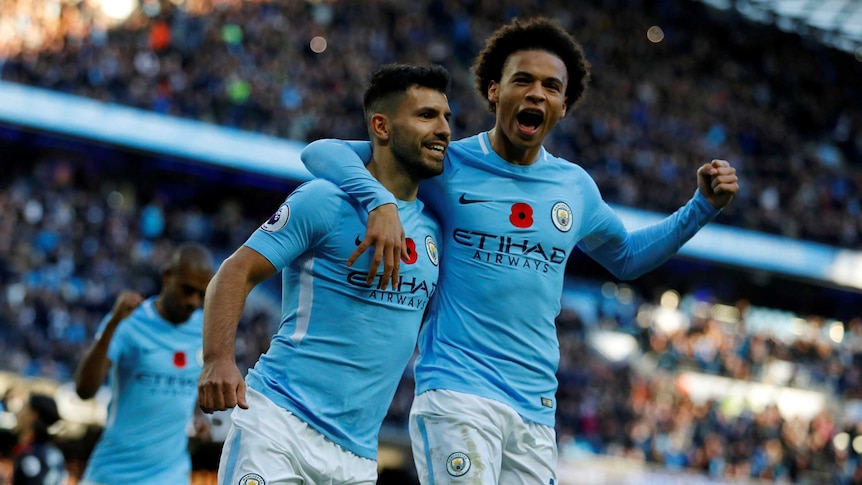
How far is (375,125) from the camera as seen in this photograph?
4.10 meters

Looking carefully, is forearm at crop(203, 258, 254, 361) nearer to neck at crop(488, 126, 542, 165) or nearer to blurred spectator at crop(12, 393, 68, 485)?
neck at crop(488, 126, 542, 165)

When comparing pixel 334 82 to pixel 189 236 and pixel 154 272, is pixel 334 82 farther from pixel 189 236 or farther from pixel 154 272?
pixel 154 272

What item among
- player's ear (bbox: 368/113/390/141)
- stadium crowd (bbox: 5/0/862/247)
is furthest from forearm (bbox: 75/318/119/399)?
stadium crowd (bbox: 5/0/862/247)

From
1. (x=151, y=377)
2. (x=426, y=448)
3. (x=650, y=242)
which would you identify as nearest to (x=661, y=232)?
(x=650, y=242)

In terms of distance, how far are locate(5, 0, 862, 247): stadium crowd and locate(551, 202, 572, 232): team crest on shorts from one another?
18.0 metres

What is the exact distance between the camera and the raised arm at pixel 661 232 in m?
4.59

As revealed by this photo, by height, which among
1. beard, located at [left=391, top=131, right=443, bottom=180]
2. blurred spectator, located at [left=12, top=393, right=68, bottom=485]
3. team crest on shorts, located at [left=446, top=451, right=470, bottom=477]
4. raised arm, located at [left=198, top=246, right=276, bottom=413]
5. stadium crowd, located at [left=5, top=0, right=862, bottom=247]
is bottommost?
blurred spectator, located at [left=12, top=393, right=68, bottom=485]

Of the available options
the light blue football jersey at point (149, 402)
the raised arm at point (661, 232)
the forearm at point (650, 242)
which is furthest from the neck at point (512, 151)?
the light blue football jersey at point (149, 402)

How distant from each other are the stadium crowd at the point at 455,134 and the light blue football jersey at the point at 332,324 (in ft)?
38.2

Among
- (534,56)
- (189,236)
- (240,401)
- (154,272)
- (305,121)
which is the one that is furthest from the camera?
(305,121)

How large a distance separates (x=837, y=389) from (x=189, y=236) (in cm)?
1610

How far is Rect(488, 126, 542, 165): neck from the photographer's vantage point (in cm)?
443

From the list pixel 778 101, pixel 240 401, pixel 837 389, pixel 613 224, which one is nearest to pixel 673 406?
pixel 837 389

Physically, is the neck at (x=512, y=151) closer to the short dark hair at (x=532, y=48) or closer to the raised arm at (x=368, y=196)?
the short dark hair at (x=532, y=48)
